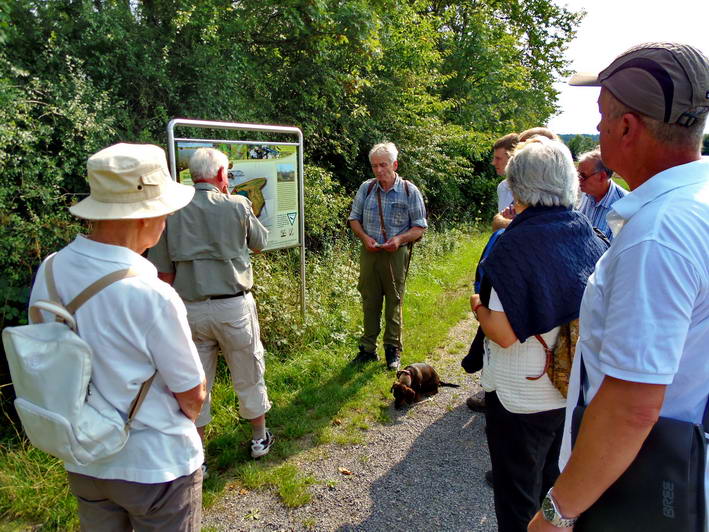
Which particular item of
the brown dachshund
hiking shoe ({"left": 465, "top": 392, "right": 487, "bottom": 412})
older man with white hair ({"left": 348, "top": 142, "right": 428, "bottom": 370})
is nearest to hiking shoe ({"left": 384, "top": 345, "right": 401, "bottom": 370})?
older man with white hair ({"left": 348, "top": 142, "right": 428, "bottom": 370})

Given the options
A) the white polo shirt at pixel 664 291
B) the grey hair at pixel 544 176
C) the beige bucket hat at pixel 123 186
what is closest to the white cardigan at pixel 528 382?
the grey hair at pixel 544 176

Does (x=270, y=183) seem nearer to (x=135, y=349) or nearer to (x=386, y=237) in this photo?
(x=386, y=237)

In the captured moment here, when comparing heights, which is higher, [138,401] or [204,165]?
[204,165]

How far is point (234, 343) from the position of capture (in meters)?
3.33

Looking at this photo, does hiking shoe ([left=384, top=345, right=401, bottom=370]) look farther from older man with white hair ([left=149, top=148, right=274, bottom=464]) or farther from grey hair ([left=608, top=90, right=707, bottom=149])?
grey hair ([left=608, top=90, right=707, bottom=149])

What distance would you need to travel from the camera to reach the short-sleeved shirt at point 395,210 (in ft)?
16.3

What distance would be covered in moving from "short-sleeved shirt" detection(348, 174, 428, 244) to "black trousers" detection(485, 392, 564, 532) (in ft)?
9.41

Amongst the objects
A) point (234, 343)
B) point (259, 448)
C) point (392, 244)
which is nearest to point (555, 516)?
point (234, 343)

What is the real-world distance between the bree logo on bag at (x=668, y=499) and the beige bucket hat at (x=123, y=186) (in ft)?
5.72

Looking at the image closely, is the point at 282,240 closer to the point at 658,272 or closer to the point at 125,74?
the point at 125,74

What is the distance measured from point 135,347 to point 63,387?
0.24m

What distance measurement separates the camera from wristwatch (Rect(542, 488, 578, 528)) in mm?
1321

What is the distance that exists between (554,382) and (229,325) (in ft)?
6.72

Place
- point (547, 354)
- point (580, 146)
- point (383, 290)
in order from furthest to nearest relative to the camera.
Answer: point (580, 146) → point (383, 290) → point (547, 354)
